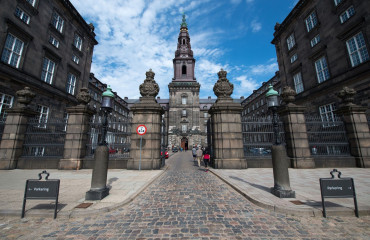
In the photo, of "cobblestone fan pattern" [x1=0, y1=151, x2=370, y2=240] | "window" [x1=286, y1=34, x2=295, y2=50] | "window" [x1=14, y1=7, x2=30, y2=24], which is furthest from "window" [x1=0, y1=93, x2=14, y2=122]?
"window" [x1=286, y1=34, x2=295, y2=50]

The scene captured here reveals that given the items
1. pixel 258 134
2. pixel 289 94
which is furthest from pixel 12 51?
pixel 289 94

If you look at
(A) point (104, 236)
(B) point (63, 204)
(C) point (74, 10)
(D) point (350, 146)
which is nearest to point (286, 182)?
(A) point (104, 236)

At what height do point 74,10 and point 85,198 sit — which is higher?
point 74,10

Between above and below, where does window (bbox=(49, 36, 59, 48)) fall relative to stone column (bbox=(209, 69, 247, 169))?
above

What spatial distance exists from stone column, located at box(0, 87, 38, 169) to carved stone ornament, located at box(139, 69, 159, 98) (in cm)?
754

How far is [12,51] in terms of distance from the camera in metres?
14.5

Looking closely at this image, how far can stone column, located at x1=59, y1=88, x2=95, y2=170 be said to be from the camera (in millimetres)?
9211

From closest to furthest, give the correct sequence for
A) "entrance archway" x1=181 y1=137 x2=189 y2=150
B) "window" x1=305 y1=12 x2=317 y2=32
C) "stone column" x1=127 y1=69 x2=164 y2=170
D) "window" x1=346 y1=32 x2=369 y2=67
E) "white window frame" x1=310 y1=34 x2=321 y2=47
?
"stone column" x1=127 y1=69 x2=164 y2=170 < "window" x1=346 y1=32 x2=369 y2=67 < "white window frame" x1=310 y1=34 x2=321 y2=47 < "window" x1=305 y1=12 x2=317 y2=32 < "entrance archway" x1=181 y1=137 x2=189 y2=150

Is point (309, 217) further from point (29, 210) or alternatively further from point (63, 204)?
point (29, 210)

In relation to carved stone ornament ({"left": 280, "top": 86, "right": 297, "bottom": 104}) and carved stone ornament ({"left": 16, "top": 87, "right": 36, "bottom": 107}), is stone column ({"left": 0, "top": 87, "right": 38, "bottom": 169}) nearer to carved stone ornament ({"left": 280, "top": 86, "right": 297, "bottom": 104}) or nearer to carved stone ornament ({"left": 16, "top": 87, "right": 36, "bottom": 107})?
carved stone ornament ({"left": 16, "top": 87, "right": 36, "bottom": 107})

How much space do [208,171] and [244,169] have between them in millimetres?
2217

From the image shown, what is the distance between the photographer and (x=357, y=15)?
14.6 m

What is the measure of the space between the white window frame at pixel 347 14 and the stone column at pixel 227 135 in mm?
17470

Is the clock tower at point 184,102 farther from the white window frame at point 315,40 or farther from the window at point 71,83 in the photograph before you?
the white window frame at point 315,40
